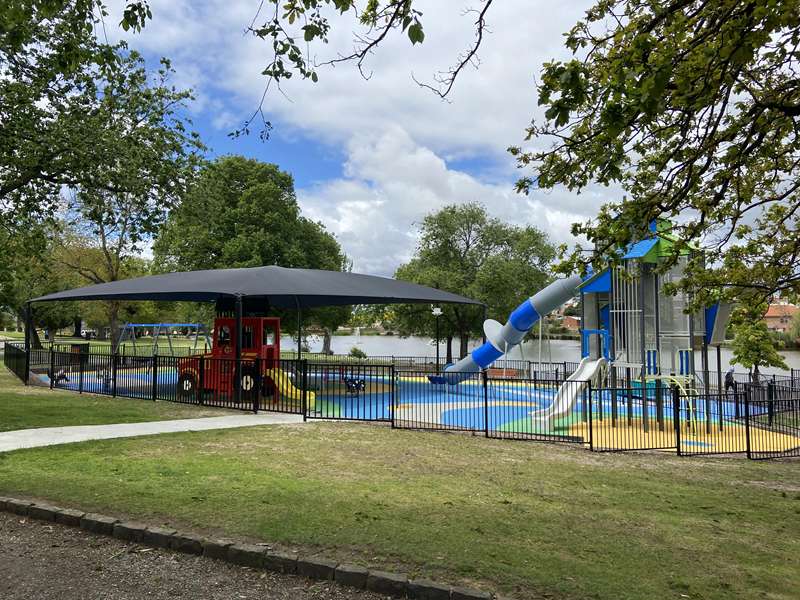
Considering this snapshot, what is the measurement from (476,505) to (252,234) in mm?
31723

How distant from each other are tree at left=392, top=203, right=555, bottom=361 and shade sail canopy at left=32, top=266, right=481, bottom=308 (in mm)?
17302

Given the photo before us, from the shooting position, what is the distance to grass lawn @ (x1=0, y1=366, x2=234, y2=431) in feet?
42.1

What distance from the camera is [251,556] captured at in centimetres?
523

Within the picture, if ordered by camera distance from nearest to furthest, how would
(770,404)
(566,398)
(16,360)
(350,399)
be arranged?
(770,404) → (566,398) → (350,399) → (16,360)

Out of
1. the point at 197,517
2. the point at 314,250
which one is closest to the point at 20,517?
the point at 197,517

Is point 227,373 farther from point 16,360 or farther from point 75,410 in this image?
point 16,360

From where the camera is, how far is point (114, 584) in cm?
488

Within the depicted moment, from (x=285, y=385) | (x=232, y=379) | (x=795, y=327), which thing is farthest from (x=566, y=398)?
(x=795, y=327)

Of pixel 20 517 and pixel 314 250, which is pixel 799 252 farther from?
pixel 314 250

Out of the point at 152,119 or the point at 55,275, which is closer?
the point at 152,119

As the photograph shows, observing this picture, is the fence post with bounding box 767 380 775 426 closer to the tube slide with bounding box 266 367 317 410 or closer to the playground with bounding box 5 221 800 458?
the playground with bounding box 5 221 800 458

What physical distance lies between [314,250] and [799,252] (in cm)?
3393

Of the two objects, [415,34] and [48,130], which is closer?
[415,34]

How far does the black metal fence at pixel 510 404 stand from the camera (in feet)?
44.0
